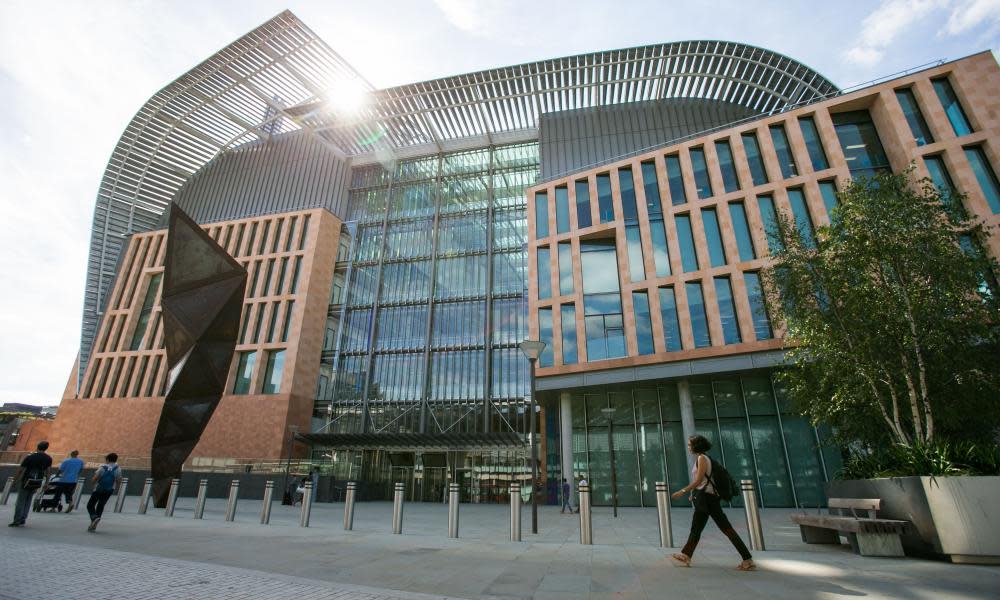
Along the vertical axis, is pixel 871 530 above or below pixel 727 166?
below

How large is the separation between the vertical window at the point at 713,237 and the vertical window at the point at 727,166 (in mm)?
1462

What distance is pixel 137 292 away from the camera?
127ft

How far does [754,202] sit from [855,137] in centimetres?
577

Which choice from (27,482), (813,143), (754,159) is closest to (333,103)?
(754,159)

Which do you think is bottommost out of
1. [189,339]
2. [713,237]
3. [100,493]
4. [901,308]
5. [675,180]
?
[100,493]

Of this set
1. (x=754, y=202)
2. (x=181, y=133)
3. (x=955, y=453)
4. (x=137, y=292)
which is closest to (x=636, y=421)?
(x=754, y=202)

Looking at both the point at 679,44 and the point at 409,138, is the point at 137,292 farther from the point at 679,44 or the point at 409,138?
the point at 679,44

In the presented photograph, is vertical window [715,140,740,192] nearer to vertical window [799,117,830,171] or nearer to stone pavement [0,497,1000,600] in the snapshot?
vertical window [799,117,830,171]

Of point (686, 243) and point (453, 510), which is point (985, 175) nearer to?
point (686, 243)

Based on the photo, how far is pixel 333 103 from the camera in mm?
36031

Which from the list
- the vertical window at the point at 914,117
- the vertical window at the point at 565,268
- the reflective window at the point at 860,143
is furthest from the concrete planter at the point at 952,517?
the vertical window at the point at 914,117

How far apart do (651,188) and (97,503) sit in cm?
2408

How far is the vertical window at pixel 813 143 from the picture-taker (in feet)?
70.9

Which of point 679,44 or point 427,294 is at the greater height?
point 679,44
